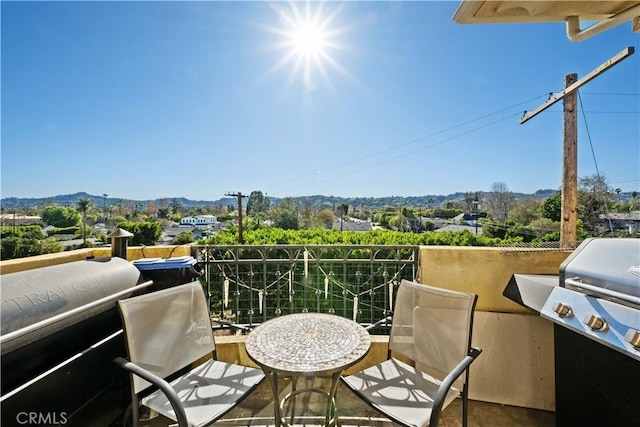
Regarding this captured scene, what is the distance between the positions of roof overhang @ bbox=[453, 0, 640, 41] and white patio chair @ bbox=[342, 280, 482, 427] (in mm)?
1544

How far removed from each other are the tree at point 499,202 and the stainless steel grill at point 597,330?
15.5m

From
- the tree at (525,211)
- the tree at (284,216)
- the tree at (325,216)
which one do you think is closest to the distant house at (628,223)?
the tree at (525,211)

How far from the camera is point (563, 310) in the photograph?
1.38 meters

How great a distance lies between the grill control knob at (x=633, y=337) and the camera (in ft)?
3.31

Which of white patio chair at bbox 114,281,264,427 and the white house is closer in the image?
white patio chair at bbox 114,281,264,427

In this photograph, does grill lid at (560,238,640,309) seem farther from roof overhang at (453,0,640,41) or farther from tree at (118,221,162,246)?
tree at (118,221,162,246)

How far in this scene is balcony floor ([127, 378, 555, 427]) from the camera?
1.92m

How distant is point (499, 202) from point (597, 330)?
1763 cm

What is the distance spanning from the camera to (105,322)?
167 centimetres

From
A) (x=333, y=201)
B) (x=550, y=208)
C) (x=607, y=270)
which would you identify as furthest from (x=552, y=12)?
(x=333, y=201)

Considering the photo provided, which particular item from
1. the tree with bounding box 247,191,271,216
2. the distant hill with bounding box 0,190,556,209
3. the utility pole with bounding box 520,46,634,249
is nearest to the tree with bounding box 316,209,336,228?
the distant hill with bounding box 0,190,556,209

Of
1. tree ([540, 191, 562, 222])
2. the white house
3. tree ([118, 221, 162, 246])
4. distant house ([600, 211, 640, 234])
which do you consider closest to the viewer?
distant house ([600, 211, 640, 234])

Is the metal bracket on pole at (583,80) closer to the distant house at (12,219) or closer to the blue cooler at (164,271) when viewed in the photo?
the blue cooler at (164,271)

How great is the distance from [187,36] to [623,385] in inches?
222
